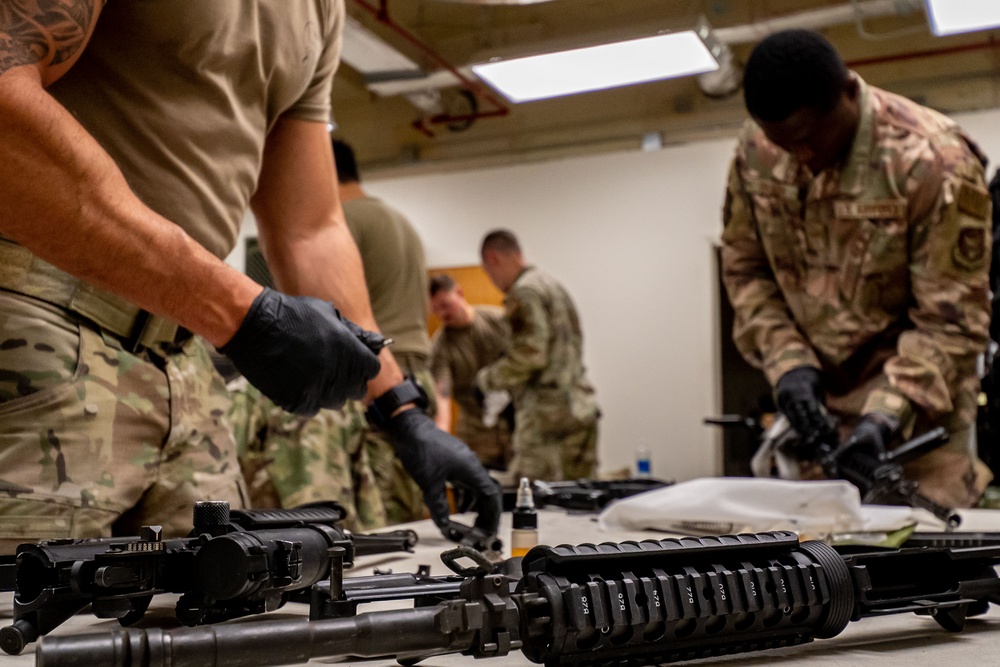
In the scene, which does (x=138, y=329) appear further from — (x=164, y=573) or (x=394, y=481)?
(x=394, y=481)

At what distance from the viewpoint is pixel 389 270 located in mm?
3262

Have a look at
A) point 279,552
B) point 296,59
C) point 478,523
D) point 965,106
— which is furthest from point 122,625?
point 965,106

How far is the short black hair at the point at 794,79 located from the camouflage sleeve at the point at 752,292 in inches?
15.4

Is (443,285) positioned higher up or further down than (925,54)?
further down

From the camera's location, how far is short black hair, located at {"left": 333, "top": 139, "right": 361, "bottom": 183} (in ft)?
10.6

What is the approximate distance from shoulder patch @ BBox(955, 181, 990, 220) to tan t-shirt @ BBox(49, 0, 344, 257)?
1.57m

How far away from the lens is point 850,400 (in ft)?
7.59

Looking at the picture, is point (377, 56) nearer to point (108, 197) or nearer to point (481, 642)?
point (108, 197)

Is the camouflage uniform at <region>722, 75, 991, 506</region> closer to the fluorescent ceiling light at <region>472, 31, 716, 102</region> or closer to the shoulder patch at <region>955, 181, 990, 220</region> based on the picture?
the shoulder patch at <region>955, 181, 990, 220</region>

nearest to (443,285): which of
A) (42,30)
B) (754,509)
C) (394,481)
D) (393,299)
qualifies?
(393,299)

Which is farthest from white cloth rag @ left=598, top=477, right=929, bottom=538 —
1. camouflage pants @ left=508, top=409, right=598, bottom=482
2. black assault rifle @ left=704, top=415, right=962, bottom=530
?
camouflage pants @ left=508, top=409, right=598, bottom=482

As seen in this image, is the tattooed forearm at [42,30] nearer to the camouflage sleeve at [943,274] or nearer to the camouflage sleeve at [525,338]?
the camouflage sleeve at [943,274]

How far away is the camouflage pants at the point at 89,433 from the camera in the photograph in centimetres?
99

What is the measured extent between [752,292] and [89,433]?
71.2 inches
